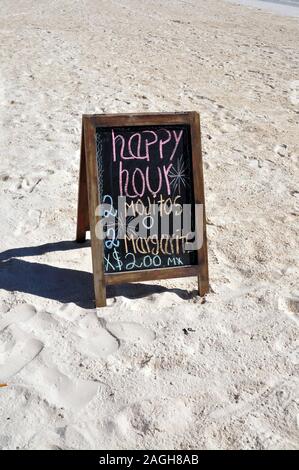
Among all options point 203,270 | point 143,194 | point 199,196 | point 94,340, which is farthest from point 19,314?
point 199,196

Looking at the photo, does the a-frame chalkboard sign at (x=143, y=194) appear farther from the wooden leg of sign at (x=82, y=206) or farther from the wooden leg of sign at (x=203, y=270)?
the wooden leg of sign at (x=82, y=206)

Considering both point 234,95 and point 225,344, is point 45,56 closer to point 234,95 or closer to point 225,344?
point 234,95

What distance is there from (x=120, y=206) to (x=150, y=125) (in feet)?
1.74

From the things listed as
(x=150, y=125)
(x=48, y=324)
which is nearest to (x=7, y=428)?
(x=48, y=324)

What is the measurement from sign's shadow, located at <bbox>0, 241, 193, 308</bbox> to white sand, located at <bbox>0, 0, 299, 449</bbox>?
13 millimetres

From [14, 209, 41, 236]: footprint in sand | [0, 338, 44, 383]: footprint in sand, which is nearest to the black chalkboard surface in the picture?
[0, 338, 44, 383]: footprint in sand

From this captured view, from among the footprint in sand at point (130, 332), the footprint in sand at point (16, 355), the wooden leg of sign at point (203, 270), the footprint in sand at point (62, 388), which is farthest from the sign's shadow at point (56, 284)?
the footprint in sand at point (62, 388)

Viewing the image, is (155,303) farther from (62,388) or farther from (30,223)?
(30,223)

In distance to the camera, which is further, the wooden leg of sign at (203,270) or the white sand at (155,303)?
the wooden leg of sign at (203,270)

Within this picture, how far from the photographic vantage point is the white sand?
108 inches

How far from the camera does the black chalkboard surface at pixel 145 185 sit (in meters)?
3.53

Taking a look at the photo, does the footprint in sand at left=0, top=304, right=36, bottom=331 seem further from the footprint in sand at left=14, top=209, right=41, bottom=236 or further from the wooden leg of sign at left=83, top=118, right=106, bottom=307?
the footprint in sand at left=14, top=209, right=41, bottom=236

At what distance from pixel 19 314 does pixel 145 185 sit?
1.11 meters

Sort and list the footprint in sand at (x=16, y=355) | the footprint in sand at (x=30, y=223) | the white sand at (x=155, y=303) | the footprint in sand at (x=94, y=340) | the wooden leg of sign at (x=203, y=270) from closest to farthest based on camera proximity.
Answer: the white sand at (x=155, y=303) → the footprint in sand at (x=16, y=355) → the footprint in sand at (x=94, y=340) → the wooden leg of sign at (x=203, y=270) → the footprint in sand at (x=30, y=223)
